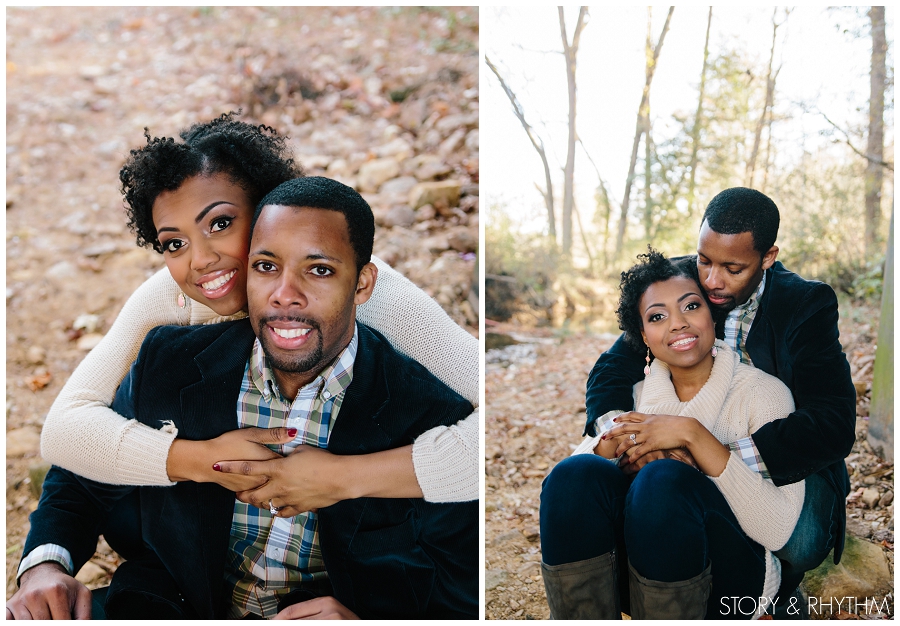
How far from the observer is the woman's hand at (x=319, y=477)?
6.80 feet

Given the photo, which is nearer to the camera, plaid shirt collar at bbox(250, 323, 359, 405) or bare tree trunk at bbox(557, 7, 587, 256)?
plaid shirt collar at bbox(250, 323, 359, 405)

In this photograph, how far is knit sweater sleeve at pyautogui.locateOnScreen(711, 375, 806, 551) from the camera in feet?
6.77

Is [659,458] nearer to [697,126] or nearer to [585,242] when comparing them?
[585,242]

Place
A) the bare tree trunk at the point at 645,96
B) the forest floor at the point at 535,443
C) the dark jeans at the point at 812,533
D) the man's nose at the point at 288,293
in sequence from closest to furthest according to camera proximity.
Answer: the man's nose at the point at 288,293 < the dark jeans at the point at 812,533 < the forest floor at the point at 535,443 < the bare tree trunk at the point at 645,96

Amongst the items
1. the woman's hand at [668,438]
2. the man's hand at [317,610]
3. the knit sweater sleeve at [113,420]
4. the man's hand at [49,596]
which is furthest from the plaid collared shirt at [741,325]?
the man's hand at [49,596]

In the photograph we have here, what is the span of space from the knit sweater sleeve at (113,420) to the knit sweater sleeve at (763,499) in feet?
5.46

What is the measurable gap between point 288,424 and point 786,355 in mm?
1513

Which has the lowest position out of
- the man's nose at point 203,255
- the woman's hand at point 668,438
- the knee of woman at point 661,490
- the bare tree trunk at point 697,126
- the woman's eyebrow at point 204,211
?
the knee of woman at point 661,490

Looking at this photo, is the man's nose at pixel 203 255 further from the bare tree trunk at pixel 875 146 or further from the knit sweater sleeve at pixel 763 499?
the bare tree trunk at pixel 875 146

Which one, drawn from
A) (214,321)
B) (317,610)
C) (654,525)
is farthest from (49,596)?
(654,525)

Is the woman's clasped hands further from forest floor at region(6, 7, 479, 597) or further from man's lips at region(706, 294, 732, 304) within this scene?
forest floor at region(6, 7, 479, 597)

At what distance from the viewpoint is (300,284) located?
201 centimetres

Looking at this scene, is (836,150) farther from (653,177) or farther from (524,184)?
(524,184)

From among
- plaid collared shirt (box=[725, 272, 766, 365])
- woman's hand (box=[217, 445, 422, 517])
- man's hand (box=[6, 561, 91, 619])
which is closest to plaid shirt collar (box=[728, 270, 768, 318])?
plaid collared shirt (box=[725, 272, 766, 365])
